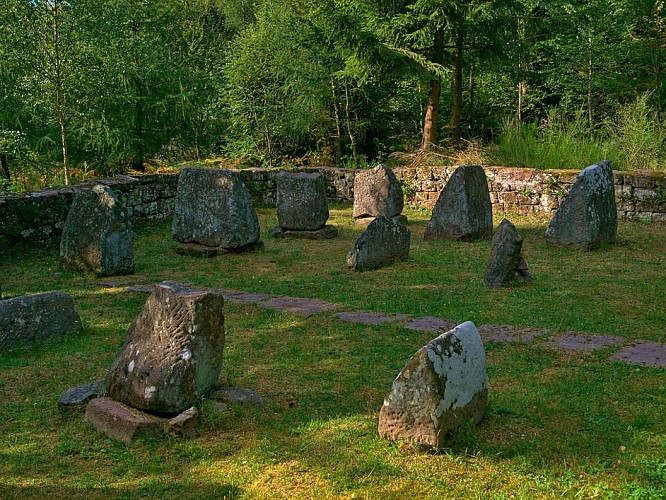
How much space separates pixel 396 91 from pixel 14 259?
14.7 metres

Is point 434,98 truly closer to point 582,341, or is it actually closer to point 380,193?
point 380,193

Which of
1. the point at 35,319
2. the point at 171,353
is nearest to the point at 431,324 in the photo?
the point at 171,353

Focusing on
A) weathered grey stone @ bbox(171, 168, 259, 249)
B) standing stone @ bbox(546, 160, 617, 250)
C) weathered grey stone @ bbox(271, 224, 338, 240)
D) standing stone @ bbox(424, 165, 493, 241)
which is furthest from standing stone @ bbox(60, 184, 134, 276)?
standing stone @ bbox(546, 160, 617, 250)

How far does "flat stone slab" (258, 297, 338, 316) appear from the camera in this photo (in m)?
7.98

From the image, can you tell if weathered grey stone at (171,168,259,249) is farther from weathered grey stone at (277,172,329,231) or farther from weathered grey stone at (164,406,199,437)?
weathered grey stone at (164,406,199,437)

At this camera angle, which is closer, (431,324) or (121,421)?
(121,421)

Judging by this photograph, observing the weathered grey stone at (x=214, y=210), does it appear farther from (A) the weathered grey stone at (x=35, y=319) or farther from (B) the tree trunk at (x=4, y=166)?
(B) the tree trunk at (x=4, y=166)

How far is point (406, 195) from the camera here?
16750 millimetres

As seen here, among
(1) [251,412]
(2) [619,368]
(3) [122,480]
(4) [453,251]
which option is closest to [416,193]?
(4) [453,251]

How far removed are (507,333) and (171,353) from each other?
11.6 feet

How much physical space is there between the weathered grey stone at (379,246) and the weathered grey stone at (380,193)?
13.3ft

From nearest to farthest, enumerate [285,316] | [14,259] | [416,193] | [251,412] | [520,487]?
[520,487]
[251,412]
[285,316]
[14,259]
[416,193]

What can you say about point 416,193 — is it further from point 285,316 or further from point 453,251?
point 285,316

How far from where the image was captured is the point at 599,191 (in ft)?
36.5
